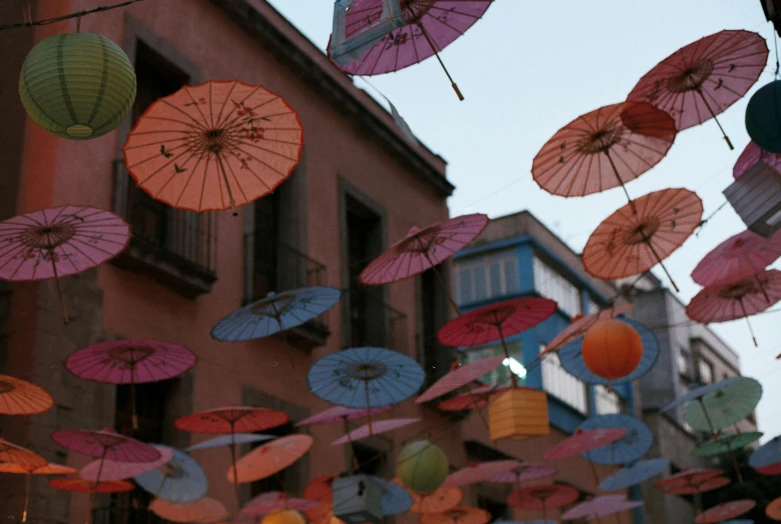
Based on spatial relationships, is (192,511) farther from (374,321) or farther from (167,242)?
(374,321)

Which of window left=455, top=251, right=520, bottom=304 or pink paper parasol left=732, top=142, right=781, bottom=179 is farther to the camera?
window left=455, top=251, right=520, bottom=304

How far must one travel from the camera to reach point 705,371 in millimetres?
39219

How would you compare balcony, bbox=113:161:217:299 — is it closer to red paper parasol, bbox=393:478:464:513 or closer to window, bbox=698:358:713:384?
red paper parasol, bbox=393:478:464:513

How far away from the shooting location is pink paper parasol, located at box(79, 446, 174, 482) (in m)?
10.3

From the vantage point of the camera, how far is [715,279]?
1254cm

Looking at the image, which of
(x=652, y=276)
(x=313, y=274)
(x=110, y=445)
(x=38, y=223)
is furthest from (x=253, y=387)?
(x=652, y=276)

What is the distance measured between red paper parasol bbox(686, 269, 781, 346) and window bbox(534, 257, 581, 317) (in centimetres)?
1272

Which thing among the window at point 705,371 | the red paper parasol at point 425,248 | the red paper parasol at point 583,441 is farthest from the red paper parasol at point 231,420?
the window at point 705,371

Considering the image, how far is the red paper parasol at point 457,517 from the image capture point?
15.3 metres

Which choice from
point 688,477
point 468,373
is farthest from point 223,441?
point 688,477

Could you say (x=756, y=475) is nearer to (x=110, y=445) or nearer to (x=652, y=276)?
(x=652, y=276)

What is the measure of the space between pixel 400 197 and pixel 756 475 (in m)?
16.8

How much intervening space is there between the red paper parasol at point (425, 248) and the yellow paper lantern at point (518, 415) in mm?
1229

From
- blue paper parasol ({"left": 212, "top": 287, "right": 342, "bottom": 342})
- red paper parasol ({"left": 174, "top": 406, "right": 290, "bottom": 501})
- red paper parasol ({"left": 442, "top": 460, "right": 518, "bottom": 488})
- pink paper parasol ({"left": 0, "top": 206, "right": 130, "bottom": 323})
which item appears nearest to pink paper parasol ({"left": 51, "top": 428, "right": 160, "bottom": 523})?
red paper parasol ({"left": 174, "top": 406, "right": 290, "bottom": 501})
